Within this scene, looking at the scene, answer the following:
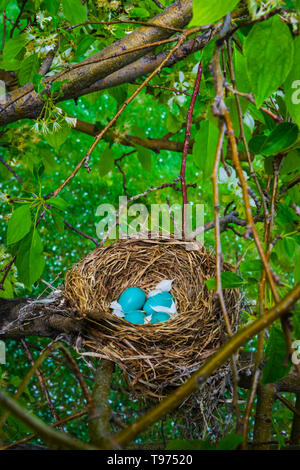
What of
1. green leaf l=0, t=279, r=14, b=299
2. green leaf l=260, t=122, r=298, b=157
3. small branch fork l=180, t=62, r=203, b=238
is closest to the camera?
green leaf l=260, t=122, r=298, b=157

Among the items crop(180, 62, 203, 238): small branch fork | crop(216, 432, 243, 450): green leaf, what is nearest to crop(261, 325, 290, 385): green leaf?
crop(216, 432, 243, 450): green leaf

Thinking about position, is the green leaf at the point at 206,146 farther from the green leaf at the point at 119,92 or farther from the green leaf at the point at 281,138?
the green leaf at the point at 119,92

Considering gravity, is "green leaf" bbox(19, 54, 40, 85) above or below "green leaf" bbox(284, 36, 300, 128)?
above

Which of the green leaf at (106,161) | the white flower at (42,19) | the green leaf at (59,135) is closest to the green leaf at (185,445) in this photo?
the green leaf at (59,135)

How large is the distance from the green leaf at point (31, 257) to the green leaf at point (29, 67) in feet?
1.19

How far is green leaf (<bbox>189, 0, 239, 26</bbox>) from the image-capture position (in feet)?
1.44

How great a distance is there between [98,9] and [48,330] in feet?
2.27

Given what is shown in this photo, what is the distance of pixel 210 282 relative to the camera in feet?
2.07

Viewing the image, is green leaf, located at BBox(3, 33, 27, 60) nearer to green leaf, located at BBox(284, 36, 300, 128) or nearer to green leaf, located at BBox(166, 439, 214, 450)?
green leaf, located at BBox(284, 36, 300, 128)

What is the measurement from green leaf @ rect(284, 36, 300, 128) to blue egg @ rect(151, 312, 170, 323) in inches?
31.3

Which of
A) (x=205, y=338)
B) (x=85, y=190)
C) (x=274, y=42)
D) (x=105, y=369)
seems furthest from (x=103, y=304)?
(x=85, y=190)

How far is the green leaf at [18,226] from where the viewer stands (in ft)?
2.70

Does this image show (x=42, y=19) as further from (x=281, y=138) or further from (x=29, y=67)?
(x=281, y=138)
